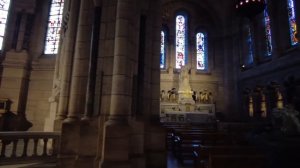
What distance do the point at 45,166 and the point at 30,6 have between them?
1079 centimetres

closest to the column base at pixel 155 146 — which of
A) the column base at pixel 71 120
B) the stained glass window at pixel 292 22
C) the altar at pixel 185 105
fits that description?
the column base at pixel 71 120

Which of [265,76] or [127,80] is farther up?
[265,76]

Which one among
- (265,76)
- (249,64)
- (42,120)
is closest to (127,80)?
(42,120)

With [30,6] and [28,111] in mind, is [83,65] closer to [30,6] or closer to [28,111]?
[28,111]

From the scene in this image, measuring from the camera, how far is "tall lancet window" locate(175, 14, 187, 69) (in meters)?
19.6

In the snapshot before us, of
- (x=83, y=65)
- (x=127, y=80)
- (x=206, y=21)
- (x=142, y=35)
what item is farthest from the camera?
(x=206, y=21)

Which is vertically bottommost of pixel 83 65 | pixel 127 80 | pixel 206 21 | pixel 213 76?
pixel 127 80

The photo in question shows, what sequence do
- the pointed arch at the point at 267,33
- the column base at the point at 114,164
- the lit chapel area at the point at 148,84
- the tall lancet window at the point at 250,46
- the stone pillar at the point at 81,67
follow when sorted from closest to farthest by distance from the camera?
the column base at the point at 114,164 < the lit chapel area at the point at 148,84 < the stone pillar at the point at 81,67 < the pointed arch at the point at 267,33 < the tall lancet window at the point at 250,46

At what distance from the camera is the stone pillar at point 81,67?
463 cm

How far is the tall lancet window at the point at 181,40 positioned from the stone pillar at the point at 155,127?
1401cm

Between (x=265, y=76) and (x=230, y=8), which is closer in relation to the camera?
(x=265, y=76)

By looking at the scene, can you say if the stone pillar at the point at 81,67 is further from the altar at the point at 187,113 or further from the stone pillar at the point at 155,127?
the altar at the point at 187,113

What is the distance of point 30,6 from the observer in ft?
40.3

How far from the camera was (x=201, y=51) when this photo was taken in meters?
19.9
